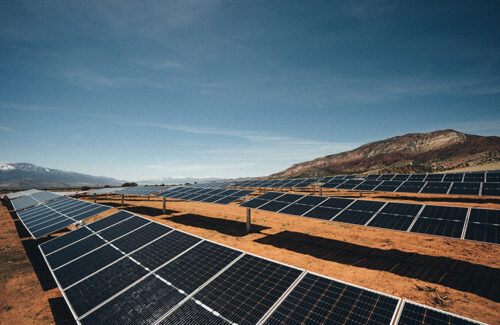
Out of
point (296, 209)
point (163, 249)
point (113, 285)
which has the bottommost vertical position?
point (113, 285)

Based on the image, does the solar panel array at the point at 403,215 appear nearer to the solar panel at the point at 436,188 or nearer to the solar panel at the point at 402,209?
the solar panel at the point at 402,209

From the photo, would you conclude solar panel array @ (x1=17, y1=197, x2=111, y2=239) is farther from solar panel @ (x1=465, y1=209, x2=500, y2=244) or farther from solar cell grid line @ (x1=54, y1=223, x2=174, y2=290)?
solar panel @ (x1=465, y1=209, x2=500, y2=244)

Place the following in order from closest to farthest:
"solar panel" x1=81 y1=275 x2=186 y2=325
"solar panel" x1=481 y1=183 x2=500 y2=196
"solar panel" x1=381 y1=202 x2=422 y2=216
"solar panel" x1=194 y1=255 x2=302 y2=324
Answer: "solar panel" x1=194 y1=255 x2=302 y2=324 < "solar panel" x1=81 y1=275 x2=186 y2=325 < "solar panel" x1=381 y1=202 x2=422 y2=216 < "solar panel" x1=481 y1=183 x2=500 y2=196

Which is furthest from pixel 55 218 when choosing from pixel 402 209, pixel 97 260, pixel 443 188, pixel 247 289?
pixel 443 188

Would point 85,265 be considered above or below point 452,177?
below

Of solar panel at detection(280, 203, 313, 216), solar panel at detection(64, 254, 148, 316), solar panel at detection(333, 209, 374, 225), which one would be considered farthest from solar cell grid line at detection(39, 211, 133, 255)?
solar panel at detection(333, 209, 374, 225)

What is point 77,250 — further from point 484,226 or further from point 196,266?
point 484,226
